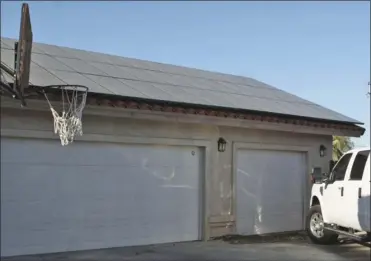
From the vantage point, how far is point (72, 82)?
1040 centimetres

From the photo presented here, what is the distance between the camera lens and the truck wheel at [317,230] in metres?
11.3

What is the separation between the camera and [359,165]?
9961mm

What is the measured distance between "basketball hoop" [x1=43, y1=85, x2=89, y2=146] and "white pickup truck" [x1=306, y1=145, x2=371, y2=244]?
5111 mm

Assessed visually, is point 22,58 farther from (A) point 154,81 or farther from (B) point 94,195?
(A) point 154,81

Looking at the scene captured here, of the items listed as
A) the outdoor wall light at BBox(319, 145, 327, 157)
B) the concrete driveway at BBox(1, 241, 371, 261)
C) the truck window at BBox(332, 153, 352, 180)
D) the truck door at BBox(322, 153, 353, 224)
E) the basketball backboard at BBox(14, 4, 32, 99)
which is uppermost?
the basketball backboard at BBox(14, 4, 32, 99)

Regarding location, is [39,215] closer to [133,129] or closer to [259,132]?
[133,129]

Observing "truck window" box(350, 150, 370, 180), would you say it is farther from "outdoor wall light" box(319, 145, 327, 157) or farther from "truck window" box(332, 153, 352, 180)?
"outdoor wall light" box(319, 145, 327, 157)

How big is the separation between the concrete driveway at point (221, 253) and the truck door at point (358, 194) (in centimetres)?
78

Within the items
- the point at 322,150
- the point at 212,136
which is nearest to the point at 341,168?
the point at 212,136

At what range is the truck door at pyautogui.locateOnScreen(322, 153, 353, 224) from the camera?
33.7 feet

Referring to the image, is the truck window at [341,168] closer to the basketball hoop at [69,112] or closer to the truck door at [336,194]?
the truck door at [336,194]

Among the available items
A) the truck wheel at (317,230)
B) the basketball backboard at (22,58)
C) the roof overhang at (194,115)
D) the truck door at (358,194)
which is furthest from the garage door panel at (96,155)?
the truck door at (358,194)

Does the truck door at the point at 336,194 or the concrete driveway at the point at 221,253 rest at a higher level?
the truck door at the point at 336,194

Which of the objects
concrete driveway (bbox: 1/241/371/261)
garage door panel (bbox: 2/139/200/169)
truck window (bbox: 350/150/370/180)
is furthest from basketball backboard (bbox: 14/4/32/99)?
truck window (bbox: 350/150/370/180)
